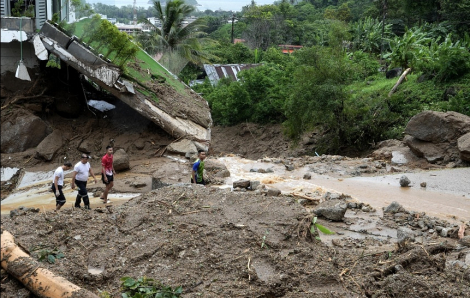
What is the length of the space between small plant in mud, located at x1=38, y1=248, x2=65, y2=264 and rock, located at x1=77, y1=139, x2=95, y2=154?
745cm

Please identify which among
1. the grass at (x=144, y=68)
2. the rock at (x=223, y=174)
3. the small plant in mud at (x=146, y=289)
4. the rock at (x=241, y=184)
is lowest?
the rock at (x=223, y=174)

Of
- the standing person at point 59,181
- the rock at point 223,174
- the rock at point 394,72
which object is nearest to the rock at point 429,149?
the rock at point 223,174

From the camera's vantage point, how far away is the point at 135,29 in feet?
86.7

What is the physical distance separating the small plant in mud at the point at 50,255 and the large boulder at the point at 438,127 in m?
11.8

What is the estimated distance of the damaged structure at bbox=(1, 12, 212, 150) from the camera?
11648 mm

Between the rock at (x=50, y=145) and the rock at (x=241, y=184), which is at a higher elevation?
the rock at (x=50, y=145)

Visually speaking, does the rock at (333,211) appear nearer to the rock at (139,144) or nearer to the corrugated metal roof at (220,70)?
the rock at (139,144)

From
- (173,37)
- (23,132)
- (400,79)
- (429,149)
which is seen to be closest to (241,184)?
(23,132)

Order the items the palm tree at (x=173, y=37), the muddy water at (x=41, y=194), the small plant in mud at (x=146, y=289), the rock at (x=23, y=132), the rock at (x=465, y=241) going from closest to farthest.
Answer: the small plant in mud at (x=146, y=289) < the rock at (x=465, y=241) < the rock at (x=23, y=132) < the muddy water at (x=41, y=194) < the palm tree at (x=173, y=37)

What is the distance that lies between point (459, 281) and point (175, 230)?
11.3 feet

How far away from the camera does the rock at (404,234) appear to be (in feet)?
23.8

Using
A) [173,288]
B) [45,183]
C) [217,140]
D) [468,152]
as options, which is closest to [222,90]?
[217,140]

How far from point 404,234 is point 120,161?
6.81 m

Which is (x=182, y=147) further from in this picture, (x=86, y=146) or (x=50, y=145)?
(x=50, y=145)
